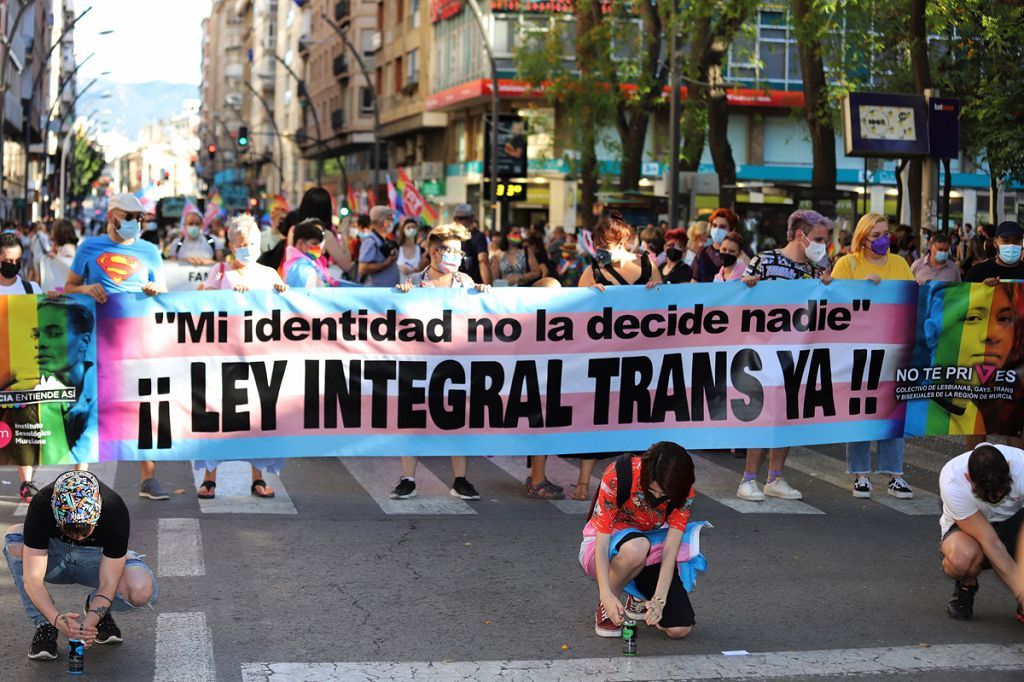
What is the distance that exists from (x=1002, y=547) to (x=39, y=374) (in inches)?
223

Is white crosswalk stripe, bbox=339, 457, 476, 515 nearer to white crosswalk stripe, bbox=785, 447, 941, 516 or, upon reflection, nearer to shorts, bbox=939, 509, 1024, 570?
white crosswalk stripe, bbox=785, 447, 941, 516

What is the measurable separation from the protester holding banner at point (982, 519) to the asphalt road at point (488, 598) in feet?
0.83

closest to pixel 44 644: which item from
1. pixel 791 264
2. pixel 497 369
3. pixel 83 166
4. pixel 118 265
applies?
pixel 118 265

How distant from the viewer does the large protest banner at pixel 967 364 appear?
423 inches

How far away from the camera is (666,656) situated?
6711mm

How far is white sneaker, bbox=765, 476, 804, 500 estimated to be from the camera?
10859mm

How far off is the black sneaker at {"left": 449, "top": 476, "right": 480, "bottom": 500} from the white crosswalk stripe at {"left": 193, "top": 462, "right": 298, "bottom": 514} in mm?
1148

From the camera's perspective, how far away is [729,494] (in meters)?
11.1

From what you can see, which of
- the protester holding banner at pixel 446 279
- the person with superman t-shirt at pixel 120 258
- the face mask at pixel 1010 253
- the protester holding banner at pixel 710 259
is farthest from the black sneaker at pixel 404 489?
the protester holding banner at pixel 710 259

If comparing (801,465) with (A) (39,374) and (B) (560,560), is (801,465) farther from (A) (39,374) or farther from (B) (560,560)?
(A) (39,374)

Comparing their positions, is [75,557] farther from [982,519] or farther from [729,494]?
[729,494]

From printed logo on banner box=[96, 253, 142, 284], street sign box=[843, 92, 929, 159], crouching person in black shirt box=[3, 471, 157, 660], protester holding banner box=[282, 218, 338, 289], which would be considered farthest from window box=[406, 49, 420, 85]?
crouching person in black shirt box=[3, 471, 157, 660]

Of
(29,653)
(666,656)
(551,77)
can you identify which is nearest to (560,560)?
(666,656)

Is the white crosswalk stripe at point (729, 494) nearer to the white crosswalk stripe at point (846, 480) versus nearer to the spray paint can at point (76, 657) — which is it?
the white crosswalk stripe at point (846, 480)
